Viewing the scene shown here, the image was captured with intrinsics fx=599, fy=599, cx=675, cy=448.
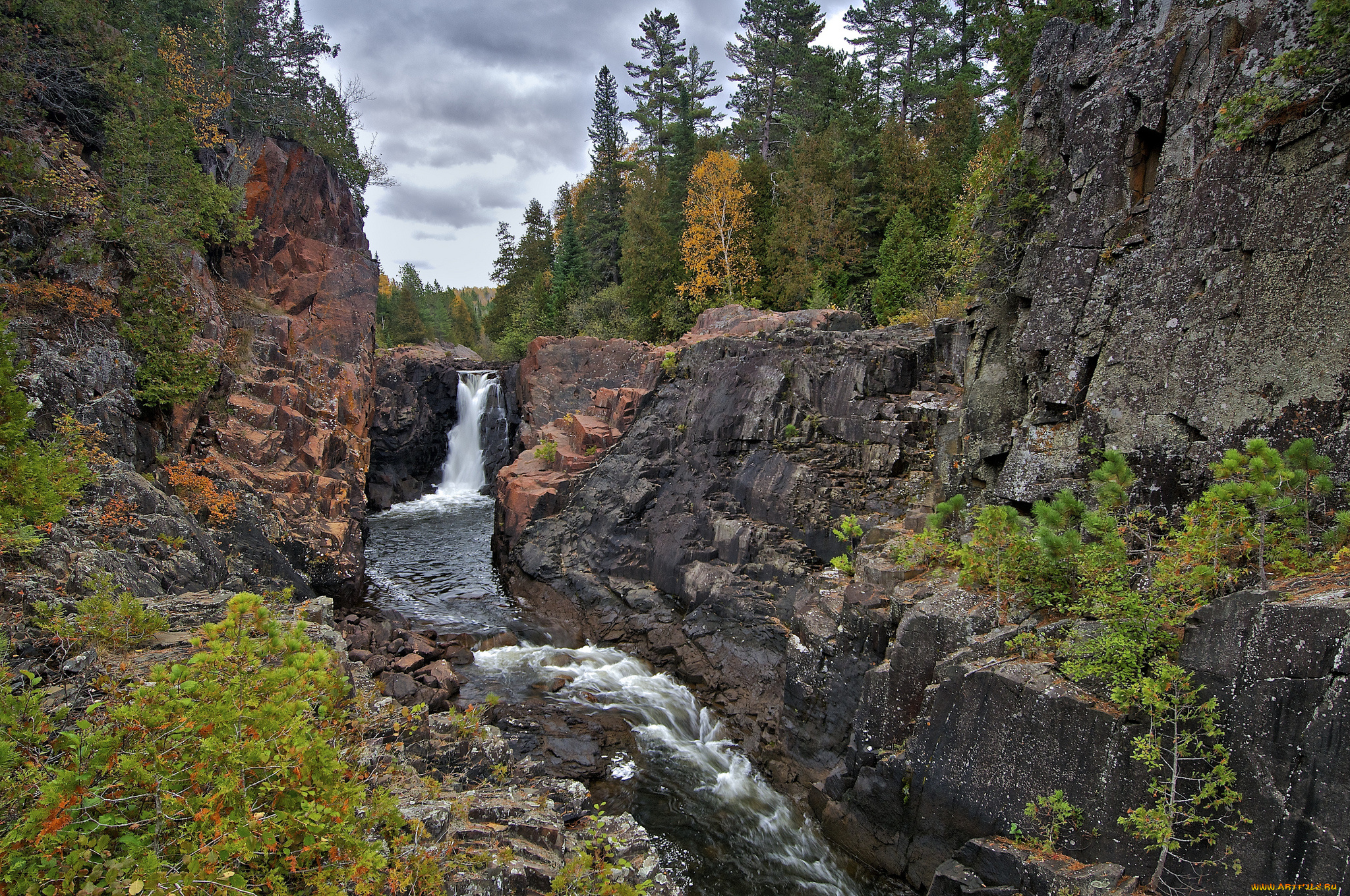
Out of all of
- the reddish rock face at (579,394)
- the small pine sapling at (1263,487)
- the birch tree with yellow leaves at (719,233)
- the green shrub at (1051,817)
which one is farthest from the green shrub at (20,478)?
the birch tree with yellow leaves at (719,233)

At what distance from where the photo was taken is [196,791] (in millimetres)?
4102

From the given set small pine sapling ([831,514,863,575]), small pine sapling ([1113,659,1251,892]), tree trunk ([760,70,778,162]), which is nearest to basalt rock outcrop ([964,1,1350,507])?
small pine sapling ([831,514,863,575])

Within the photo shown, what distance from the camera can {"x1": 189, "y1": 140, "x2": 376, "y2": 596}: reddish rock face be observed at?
16.8 m

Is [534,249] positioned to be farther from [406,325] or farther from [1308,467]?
[1308,467]

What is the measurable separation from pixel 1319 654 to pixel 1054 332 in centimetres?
630

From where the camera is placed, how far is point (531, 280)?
44.6 meters

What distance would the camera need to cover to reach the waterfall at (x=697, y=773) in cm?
970

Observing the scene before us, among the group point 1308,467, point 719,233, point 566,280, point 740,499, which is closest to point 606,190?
point 566,280

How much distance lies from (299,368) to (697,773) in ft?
59.9

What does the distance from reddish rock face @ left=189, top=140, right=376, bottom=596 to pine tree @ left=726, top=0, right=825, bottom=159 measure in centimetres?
2527

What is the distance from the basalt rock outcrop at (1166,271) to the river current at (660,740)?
283 inches

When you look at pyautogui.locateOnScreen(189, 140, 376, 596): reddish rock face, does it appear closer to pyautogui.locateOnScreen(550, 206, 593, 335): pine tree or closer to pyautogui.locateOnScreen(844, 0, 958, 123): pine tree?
pyautogui.locateOnScreen(550, 206, 593, 335): pine tree

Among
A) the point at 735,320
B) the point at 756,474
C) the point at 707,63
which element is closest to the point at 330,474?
the point at 756,474

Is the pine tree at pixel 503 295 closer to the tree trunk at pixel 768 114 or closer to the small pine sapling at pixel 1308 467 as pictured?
the tree trunk at pixel 768 114
